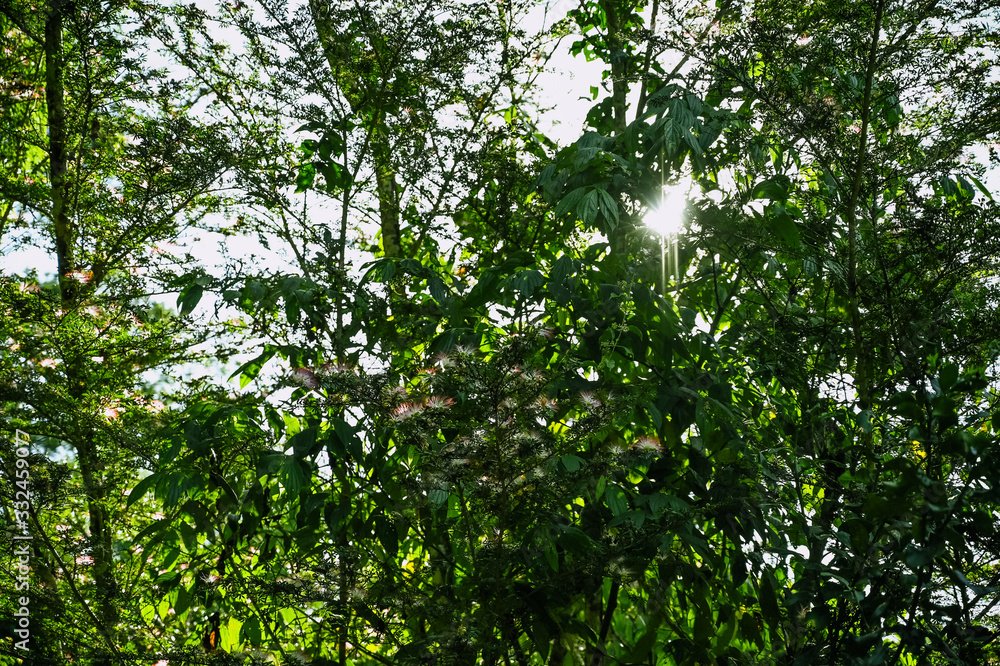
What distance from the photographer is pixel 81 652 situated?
3107mm

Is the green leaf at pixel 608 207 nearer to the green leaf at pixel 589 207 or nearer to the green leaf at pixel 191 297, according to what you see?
the green leaf at pixel 589 207

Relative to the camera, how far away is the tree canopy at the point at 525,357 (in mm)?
1889

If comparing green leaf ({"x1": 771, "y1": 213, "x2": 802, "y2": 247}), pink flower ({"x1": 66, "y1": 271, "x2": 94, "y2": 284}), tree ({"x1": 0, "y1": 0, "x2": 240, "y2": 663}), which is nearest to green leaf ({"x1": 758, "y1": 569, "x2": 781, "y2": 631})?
green leaf ({"x1": 771, "y1": 213, "x2": 802, "y2": 247})

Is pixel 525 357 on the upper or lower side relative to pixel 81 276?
lower

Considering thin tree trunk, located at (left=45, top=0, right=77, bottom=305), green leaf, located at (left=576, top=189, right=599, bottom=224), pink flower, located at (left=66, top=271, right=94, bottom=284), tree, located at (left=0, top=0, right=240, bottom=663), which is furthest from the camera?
thin tree trunk, located at (left=45, top=0, right=77, bottom=305)

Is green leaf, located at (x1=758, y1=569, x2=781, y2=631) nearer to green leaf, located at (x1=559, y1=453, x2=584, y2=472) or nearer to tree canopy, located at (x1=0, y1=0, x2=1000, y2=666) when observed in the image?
tree canopy, located at (x1=0, y1=0, x2=1000, y2=666)

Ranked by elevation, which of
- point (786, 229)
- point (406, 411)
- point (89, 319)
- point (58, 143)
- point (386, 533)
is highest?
point (58, 143)

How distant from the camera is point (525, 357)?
1972 mm

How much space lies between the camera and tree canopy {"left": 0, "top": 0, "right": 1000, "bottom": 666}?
74.4 inches

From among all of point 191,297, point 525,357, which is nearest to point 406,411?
point 525,357

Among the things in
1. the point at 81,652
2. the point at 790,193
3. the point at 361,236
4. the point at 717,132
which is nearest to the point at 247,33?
the point at 361,236

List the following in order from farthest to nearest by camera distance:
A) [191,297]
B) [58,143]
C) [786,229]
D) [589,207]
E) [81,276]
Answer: [58,143] < [81,276] < [191,297] < [786,229] < [589,207]

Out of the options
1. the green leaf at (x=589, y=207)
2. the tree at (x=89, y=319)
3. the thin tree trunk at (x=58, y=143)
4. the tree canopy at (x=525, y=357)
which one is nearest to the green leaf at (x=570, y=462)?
the tree canopy at (x=525, y=357)

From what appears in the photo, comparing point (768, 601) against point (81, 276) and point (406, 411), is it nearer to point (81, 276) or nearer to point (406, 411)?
point (406, 411)
